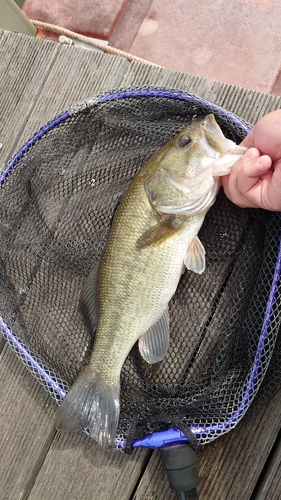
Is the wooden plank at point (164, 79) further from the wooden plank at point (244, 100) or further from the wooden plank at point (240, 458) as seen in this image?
the wooden plank at point (240, 458)

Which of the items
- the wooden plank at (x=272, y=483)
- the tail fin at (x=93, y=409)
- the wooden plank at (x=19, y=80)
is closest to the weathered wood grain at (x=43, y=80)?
the wooden plank at (x=19, y=80)

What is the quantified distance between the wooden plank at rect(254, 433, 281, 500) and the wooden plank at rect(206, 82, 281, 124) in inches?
63.2

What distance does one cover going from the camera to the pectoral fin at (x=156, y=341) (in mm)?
1898

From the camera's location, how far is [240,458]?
1.91 metres

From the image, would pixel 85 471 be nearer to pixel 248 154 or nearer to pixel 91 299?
pixel 91 299

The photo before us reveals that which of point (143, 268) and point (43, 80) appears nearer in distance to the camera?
point (143, 268)

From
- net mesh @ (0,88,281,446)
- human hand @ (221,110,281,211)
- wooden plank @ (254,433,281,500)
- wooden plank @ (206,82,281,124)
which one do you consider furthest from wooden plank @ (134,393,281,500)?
wooden plank @ (206,82,281,124)

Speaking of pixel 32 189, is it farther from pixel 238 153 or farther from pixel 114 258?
pixel 238 153

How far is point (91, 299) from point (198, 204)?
0.65 metres

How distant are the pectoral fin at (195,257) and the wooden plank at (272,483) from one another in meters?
0.88

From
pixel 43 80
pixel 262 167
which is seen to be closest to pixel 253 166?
pixel 262 167

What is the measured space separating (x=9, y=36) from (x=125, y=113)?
1.27 metres

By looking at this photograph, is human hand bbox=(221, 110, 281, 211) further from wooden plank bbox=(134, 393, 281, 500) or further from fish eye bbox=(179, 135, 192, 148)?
wooden plank bbox=(134, 393, 281, 500)

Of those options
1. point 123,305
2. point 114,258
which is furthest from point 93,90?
point 123,305
